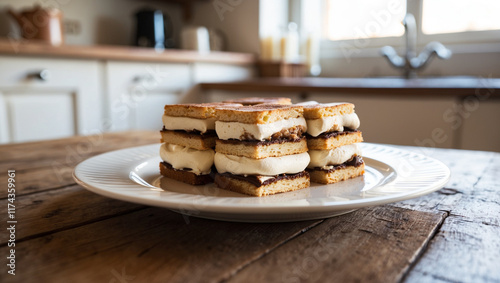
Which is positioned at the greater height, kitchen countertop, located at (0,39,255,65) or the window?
the window

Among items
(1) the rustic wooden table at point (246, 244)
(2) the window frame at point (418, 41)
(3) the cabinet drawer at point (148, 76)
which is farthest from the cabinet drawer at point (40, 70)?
(2) the window frame at point (418, 41)

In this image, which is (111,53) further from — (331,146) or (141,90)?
(331,146)

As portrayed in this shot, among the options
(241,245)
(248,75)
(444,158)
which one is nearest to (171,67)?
(248,75)

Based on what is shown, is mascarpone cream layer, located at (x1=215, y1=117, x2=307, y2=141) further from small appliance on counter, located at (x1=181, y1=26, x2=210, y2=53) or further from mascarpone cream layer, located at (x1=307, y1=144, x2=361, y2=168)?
small appliance on counter, located at (x1=181, y1=26, x2=210, y2=53)

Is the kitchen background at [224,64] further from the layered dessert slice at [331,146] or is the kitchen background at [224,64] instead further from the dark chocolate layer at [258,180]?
the dark chocolate layer at [258,180]

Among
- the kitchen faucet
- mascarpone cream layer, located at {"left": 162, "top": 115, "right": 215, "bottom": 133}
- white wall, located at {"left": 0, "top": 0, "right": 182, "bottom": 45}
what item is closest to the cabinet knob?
white wall, located at {"left": 0, "top": 0, "right": 182, "bottom": 45}

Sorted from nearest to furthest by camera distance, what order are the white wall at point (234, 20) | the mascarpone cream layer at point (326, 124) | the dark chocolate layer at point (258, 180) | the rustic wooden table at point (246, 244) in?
the rustic wooden table at point (246, 244) < the dark chocolate layer at point (258, 180) < the mascarpone cream layer at point (326, 124) < the white wall at point (234, 20)

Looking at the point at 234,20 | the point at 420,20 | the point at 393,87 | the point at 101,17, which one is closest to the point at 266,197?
the point at 393,87

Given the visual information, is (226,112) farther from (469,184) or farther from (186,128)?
(469,184)
